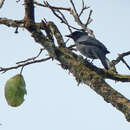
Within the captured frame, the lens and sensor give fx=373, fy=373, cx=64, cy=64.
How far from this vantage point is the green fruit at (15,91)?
4.38 m

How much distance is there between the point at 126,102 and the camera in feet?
11.8

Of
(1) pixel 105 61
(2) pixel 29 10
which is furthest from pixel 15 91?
(1) pixel 105 61

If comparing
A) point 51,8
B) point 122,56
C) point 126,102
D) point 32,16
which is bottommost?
point 126,102

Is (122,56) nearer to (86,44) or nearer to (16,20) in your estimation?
(16,20)

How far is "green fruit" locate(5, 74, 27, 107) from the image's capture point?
4.38 metres

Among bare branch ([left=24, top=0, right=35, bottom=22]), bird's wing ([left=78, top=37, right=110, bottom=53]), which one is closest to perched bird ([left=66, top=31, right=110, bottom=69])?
bird's wing ([left=78, top=37, right=110, bottom=53])

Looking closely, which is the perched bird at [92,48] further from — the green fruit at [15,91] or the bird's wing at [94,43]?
the green fruit at [15,91]

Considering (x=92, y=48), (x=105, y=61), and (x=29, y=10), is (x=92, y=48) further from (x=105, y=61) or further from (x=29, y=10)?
(x=29, y=10)

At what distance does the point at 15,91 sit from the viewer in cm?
446

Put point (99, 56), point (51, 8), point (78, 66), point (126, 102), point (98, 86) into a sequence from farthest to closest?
point (99, 56) → point (51, 8) → point (78, 66) → point (98, 86) → point (126, 102)

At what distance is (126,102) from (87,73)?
878mm

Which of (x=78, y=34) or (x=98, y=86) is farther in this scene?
(x=78, y=34)

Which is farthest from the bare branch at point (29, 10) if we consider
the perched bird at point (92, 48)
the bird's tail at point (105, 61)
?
the perched bird at point (92, 48)

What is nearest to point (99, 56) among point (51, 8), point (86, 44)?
Result: point (86, 44)
